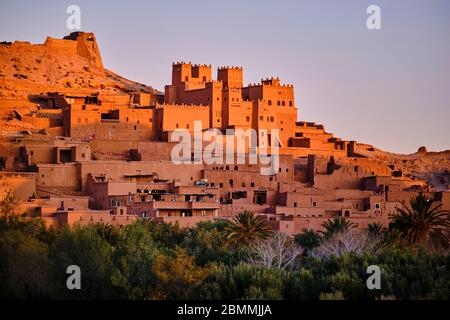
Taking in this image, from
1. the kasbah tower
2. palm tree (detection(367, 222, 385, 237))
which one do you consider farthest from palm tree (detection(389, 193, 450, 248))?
the kasbah tower

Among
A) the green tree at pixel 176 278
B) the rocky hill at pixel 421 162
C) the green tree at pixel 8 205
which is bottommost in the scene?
the green tree at pixel 176 278

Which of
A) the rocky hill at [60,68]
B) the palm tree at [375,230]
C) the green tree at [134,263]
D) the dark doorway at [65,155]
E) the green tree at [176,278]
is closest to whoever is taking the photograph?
the green tree at [176,278]

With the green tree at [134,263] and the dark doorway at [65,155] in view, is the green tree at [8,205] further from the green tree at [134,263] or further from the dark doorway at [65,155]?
A: the dark doorway at [65,155]

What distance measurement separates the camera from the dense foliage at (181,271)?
3556 cm

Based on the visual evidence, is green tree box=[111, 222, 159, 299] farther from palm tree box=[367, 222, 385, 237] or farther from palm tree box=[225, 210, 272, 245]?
palm tree box=[367, 222, 385, 237]

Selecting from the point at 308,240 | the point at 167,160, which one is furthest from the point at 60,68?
the point at 308,240

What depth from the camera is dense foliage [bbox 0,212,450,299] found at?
35.6 m

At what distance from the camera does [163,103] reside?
6262 cm

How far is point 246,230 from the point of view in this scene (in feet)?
152

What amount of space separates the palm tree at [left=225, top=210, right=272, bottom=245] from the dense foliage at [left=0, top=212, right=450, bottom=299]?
2478 millimetres

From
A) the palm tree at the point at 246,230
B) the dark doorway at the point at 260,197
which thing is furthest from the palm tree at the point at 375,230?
the dark doorway at the point at 260,197

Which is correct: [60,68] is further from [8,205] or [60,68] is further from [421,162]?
[8,205]

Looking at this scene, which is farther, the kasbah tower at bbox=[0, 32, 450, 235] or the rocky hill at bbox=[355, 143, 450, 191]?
the rocky hill at bbox=[355, 143, 450, 191]

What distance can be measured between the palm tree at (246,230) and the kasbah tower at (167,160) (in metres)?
2.28
